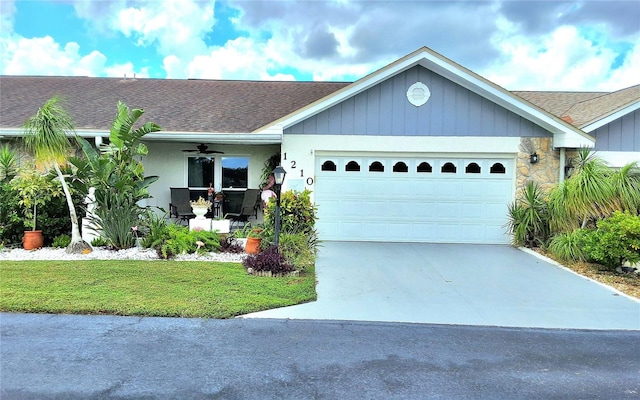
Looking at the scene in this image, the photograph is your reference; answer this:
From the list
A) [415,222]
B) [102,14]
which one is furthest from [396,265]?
[102,14]

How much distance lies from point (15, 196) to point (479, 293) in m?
9.45

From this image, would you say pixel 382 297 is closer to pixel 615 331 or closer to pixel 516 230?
pixel 615 331

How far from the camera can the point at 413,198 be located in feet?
35.0

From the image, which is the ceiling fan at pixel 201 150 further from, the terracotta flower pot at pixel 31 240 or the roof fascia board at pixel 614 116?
the roof fascia board at pixel 614 116

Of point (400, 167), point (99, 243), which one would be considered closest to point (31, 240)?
point (99, 243)

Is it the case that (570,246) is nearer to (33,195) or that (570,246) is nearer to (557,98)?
(557,98)

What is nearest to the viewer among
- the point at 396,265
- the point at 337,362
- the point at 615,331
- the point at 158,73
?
the point at 337,362

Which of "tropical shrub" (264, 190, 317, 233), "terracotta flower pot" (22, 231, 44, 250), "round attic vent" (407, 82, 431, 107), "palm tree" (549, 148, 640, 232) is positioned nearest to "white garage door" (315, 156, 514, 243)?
"round attic vent" (407, 82, 431, 107)

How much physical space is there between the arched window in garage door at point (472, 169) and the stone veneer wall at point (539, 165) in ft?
3.11

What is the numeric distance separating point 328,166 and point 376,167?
1.23 metres

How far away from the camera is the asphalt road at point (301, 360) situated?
3303 millimetres

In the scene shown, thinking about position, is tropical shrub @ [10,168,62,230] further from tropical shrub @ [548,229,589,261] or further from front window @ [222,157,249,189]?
tropical shrub @ [548,229,589,261]

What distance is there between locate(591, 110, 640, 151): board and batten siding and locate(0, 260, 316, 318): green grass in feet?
27.2

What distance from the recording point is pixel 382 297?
5.95 meters
